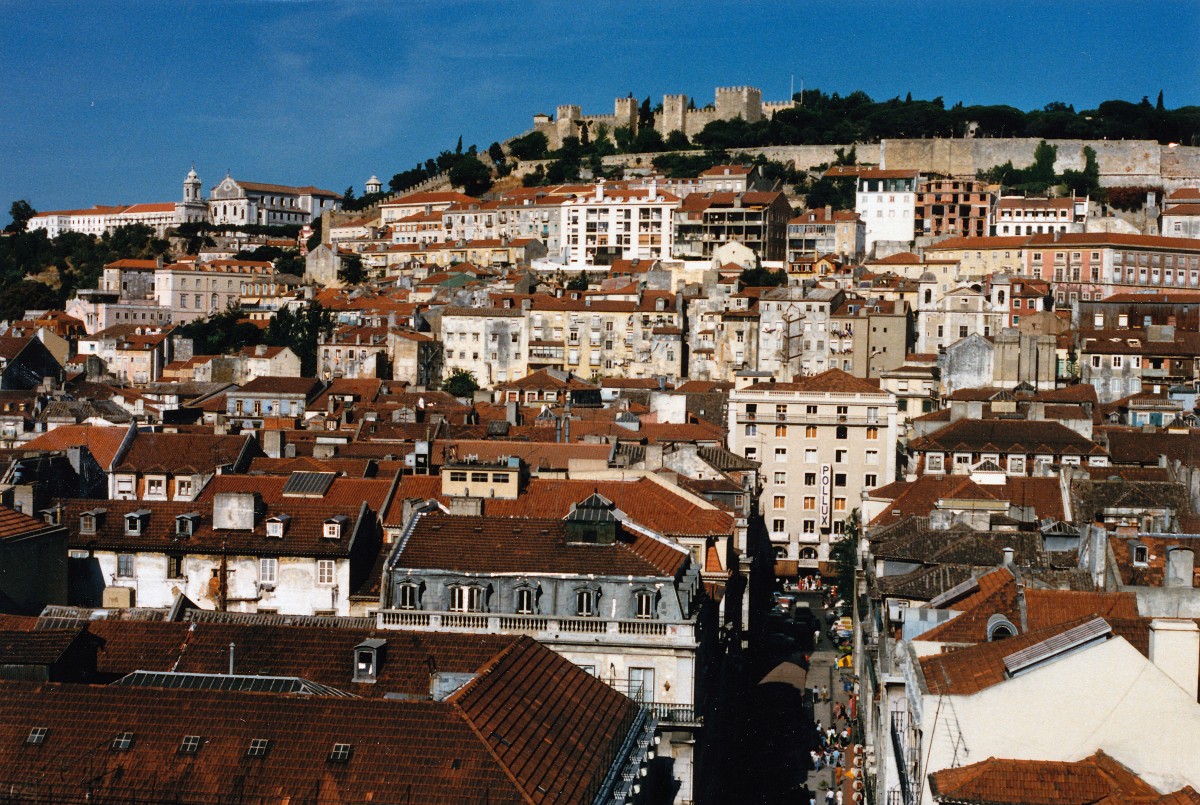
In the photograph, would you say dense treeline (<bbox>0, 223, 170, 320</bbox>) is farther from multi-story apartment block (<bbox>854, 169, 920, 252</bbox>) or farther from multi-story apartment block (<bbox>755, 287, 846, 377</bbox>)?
multi-story apartment block (<bbox>755, 287, 846, 377</bbox>)

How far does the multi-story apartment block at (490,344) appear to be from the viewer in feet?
375

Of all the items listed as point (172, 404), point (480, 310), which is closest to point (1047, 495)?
point (172, 404)

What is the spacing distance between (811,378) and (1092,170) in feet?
285

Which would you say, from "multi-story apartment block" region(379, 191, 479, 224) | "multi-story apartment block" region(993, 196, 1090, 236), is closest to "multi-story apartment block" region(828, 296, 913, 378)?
"multi-story apartment block" region(993, 196, 1090, 236)

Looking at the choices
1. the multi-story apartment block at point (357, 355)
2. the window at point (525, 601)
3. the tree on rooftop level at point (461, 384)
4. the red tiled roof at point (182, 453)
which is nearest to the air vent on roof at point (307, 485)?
the window at point (525, 601)

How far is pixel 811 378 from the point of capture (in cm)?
8088

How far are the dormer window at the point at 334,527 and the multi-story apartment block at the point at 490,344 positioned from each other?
7488cm

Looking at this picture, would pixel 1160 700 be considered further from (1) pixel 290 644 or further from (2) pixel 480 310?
(2) pixel 480 310

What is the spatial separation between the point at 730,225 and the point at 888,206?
52.6ft

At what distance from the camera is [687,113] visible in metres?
185

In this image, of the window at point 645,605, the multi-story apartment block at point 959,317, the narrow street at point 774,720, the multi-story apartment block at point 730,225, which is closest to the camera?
the window at point 645,605

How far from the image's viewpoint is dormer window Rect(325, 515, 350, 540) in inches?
1532

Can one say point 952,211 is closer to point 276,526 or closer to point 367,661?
point 276,526

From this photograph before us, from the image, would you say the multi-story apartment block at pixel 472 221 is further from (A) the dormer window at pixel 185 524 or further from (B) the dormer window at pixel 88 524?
(B) the dormer window at pixel 88 524
